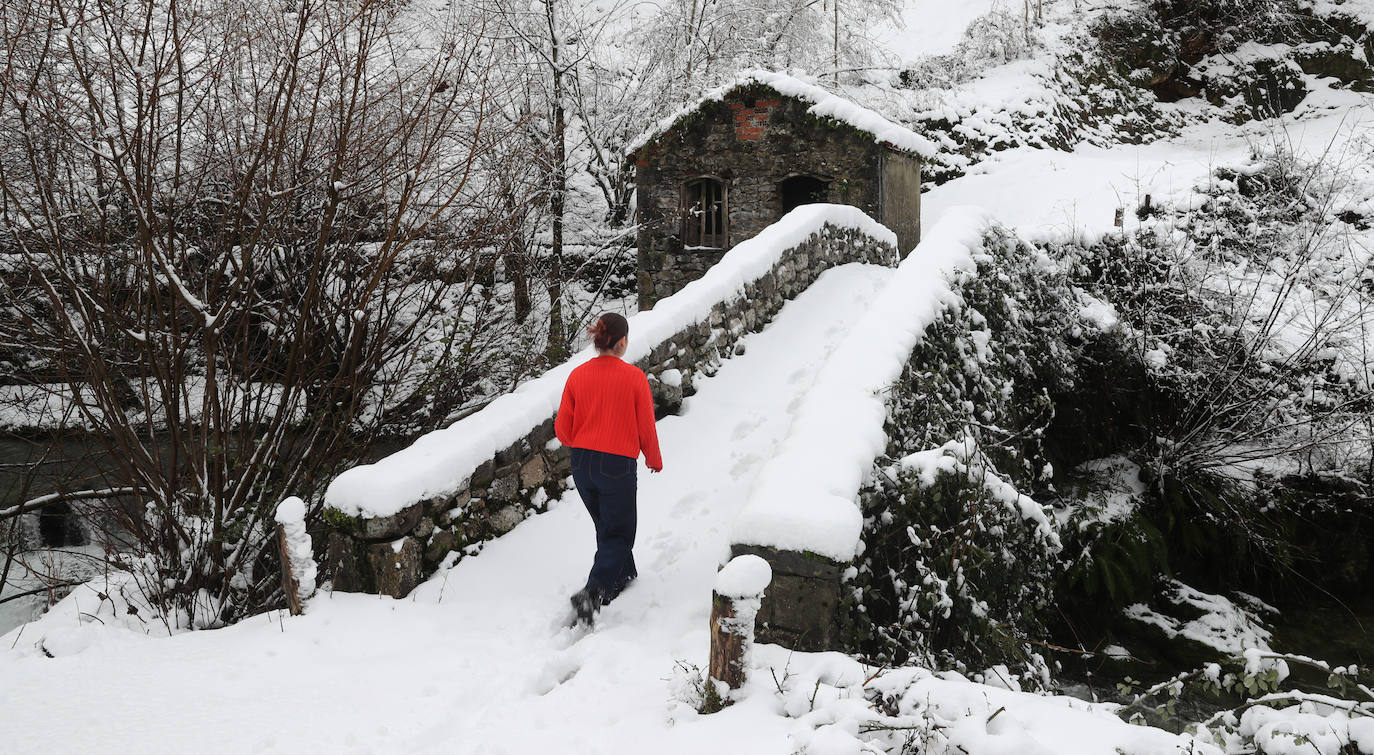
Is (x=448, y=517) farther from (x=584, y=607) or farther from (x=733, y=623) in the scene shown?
(x=733, y=623)

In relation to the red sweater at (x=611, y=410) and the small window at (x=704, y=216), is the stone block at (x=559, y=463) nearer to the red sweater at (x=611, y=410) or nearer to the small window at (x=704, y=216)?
the red sweater at (x=611, y=410)

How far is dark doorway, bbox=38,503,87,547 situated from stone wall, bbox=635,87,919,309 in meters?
9.05

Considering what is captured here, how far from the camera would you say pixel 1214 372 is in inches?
345

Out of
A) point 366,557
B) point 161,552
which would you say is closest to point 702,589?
point 366,557

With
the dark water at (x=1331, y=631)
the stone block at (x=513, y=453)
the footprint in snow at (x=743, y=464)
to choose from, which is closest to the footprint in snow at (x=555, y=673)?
the stone block at (x=513, y=453)

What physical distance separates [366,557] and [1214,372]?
889cm

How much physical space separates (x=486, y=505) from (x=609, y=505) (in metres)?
1.02

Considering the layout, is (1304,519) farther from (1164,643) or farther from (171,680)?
(171,680)

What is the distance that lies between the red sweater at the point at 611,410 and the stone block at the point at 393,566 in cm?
101

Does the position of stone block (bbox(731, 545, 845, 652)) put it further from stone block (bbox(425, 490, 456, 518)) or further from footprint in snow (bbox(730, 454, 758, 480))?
footprint in snow (bbox(730, 454, 758, 480))

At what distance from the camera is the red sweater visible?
13.1ft

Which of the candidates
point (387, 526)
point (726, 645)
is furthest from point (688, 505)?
point (726, 645)

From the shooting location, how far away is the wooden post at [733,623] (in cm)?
294

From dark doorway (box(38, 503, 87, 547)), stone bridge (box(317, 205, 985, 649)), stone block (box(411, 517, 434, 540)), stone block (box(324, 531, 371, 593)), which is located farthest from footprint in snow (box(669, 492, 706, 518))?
dark doorway (box(38, 503, 87, 547))
